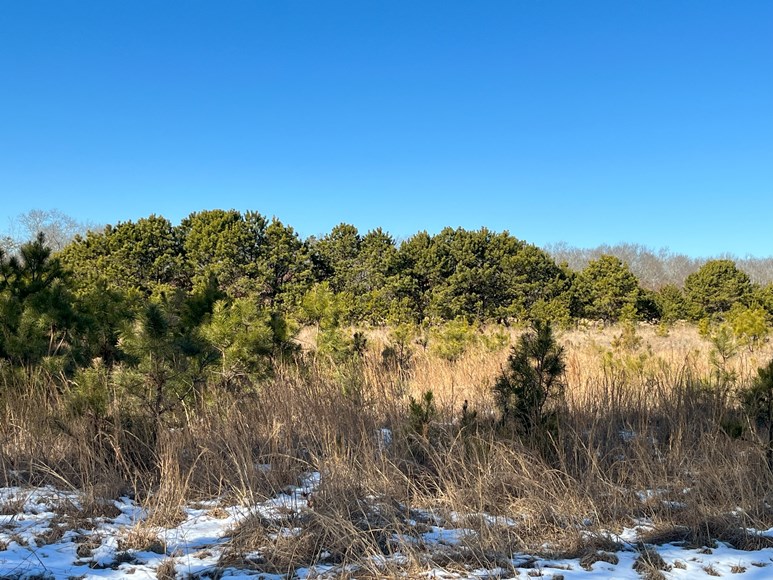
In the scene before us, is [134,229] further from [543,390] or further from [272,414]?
[543,390]

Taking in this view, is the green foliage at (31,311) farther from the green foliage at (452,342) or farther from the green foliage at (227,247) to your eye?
the green foliage at (227,247)

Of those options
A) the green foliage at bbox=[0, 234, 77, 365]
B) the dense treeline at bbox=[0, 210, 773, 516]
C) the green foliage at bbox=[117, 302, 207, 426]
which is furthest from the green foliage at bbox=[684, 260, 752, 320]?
the green foliage at bbox=[0, 234, 77, 365]

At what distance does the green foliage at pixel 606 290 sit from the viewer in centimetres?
1620

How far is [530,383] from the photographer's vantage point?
3.88 metres

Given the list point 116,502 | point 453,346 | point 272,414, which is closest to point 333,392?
point 272,414

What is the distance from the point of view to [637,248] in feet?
205

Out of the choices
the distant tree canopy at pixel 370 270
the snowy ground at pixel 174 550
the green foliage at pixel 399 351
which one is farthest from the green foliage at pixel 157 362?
the distant tree canopy at pixel 370 270

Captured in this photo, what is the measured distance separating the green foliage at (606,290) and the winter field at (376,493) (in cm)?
1214

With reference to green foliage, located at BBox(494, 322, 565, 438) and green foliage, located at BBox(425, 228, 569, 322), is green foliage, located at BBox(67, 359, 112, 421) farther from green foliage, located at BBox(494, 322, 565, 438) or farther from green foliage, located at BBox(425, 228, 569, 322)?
green foliage, located at BBox(425, 228, 569, 322)

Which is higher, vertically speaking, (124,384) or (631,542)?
(124,384)

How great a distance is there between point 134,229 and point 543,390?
1380cm

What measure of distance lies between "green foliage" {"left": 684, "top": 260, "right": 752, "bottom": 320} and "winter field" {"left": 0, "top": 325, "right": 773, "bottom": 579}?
14.7m

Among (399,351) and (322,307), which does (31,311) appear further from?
(399,351)

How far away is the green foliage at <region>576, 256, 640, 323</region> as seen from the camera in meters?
16.2
